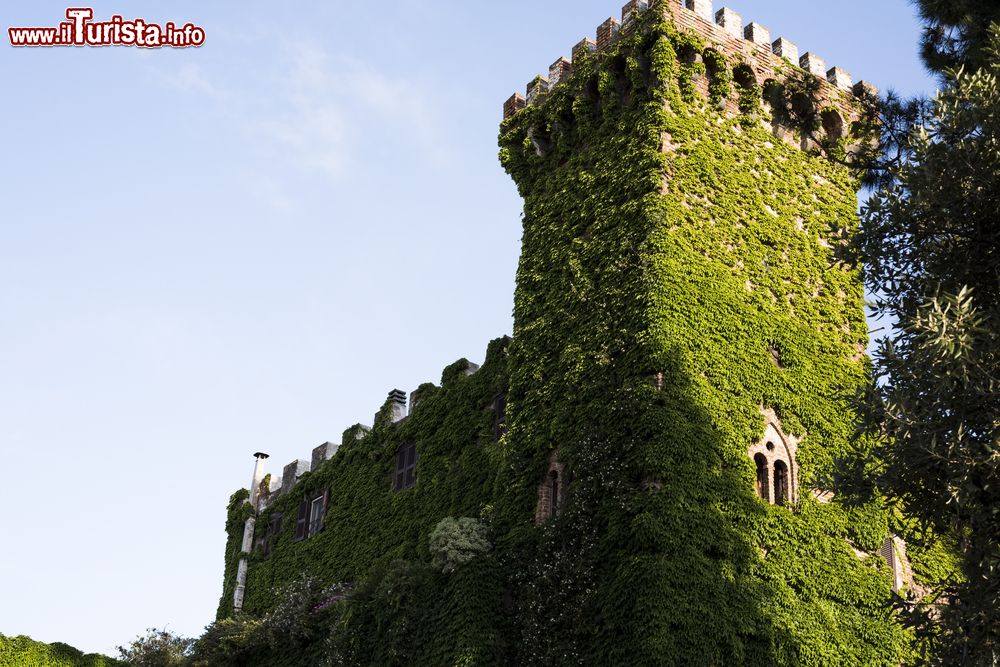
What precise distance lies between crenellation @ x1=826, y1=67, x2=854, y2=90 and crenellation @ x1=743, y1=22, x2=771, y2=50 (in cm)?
201

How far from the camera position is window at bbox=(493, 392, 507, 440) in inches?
1051

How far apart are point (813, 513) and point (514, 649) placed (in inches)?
238

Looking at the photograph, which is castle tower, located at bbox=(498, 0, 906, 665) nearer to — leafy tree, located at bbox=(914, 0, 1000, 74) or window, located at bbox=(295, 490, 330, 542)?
leafy tree, located at bbox=(914, 0, 1000, 74)

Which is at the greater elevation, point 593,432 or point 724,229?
point 724,229

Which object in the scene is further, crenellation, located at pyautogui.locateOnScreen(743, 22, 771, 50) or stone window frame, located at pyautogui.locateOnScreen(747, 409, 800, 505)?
crenellation, located at pyautogui.locateOnScreen(743, 22, 771, 50)

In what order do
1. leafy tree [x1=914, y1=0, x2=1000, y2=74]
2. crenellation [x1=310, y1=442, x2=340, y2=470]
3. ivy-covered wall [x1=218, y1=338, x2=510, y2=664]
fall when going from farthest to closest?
1. crenellation [x1=310, y1=442, x2=340, y2=470]
2. ivy-covered wall [x1=218, y1=338, x2=510, y2=664]
3. leafy tree [x1=914, y1=0, x2=1000, y2=74]

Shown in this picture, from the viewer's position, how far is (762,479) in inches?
834

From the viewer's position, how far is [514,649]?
20609 millimetres

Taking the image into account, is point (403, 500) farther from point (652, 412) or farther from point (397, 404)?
point (652, 412)

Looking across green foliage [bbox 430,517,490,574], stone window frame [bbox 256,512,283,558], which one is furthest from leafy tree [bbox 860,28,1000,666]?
stone window frame [bbox 256,512,283,558]

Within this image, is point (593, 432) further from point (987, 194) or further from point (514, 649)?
point (987, 194)

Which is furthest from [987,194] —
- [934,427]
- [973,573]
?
[973,573]

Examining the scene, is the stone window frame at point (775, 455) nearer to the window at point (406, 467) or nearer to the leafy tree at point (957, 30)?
the leafy tree at point (957, 30)

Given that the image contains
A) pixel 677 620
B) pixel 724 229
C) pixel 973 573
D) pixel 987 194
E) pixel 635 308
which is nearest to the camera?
pixel 973 573
